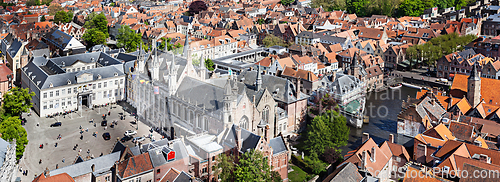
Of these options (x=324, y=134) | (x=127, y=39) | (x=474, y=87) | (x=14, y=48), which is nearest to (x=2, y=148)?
(x=324, y=134)

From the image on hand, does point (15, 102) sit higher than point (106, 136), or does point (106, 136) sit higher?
point (15, 102)

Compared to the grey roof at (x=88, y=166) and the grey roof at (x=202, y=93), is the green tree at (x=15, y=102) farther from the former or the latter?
the grey roof at (x=88, y=166)

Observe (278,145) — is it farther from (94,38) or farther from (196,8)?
(196,8)

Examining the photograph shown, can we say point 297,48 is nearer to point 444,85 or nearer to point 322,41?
point 322,41

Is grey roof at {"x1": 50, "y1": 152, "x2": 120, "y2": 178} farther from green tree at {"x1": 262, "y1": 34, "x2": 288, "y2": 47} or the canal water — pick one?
green tree at {"x1": 262, "y1": 34, "x2": 288, "y2": 47}

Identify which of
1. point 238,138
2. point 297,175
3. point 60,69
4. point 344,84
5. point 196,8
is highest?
point 196,8

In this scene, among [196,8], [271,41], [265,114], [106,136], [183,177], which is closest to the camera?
[183,177]
